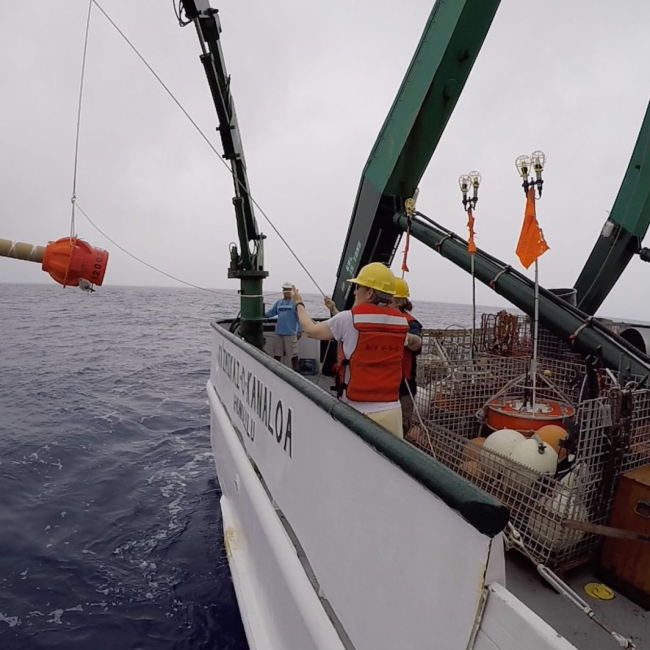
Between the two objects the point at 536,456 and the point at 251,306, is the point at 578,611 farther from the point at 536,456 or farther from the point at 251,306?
the point at 251,306

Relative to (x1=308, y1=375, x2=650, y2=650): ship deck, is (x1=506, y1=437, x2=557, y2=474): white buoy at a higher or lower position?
higher

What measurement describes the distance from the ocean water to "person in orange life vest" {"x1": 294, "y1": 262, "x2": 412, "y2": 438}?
238 centimetres

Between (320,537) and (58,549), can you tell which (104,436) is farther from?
(320,537)

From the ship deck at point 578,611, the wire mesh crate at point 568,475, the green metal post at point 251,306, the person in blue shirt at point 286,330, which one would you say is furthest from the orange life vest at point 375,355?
the person in blue shirt at point 286,330

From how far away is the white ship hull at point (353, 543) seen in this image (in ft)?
3.43

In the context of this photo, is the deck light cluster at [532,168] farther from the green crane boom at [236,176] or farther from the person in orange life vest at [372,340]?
the green crane boom at [236,176]

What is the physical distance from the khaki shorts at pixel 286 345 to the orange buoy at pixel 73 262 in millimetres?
4285

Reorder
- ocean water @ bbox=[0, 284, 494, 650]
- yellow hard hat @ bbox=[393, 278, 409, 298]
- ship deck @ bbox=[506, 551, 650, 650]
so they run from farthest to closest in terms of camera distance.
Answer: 1. ocean water @ bbox=[0, 284, 494, 650]
2. yellow hard hat @ bbox=[393, 278, 409, 298]
3. ship deck @ bbox=[506, 551, 650, 650]

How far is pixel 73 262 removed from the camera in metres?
2.33

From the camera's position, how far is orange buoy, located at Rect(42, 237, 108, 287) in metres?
2.32

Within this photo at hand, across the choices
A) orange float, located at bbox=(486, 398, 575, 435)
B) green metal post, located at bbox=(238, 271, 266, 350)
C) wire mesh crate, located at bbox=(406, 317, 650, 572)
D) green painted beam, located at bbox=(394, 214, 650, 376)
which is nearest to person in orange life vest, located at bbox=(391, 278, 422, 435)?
wire mesh crate, located at bbox=(406, 317, 650, 572)

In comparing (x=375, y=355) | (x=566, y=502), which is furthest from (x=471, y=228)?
(x=566, y=502)

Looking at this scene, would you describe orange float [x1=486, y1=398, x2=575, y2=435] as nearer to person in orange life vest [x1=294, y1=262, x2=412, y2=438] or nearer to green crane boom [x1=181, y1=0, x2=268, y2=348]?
person in orange life vest [x1=294, y1=262, x2=412, y2=438]

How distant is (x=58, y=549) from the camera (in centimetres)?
461
